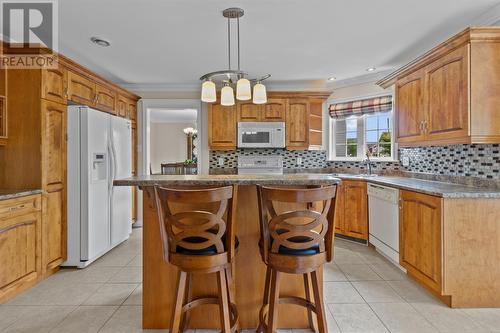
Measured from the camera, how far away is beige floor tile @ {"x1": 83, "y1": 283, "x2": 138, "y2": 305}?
2379mm

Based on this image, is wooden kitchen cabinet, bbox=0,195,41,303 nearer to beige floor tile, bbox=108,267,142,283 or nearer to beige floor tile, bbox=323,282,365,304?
beige floor tile, bbox=108,267,142,283

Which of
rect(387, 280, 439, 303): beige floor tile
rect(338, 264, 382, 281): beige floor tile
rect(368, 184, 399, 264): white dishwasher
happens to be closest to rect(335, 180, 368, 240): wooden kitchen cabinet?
rect(368, 184, 399, 264): white dishwasher

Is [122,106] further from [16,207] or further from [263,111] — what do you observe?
[16,207]

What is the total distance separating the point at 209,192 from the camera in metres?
1.51

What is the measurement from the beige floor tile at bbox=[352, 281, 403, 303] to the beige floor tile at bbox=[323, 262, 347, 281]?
0.16 meters

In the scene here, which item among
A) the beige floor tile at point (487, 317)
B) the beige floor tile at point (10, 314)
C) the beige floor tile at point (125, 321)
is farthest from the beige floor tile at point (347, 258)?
the beige floor tile at point (10, 314)

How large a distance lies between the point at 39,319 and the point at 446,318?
295 centimetres

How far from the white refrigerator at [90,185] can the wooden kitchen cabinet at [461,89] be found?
135 inches

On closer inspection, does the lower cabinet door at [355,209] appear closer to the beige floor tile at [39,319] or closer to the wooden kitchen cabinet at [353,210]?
the wooden kitchen cabinet at [353,210]

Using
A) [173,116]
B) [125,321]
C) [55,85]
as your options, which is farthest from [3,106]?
[173,116]

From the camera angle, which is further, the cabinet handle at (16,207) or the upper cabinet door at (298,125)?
the upper cabinet door at (298,125)

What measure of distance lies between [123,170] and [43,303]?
182 centimetres

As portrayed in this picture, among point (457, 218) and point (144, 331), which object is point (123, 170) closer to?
point (144, 331)

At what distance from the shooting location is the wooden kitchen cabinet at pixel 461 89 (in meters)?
2.32
